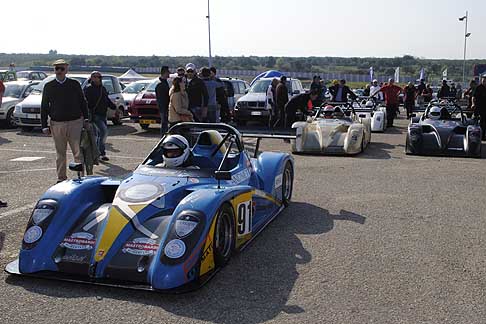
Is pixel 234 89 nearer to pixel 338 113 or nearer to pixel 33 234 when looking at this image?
pixel 338 113

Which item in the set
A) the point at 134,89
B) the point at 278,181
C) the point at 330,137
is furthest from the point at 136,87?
the point at 278,181

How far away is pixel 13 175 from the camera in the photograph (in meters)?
10.6

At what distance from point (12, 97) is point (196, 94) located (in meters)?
9.42

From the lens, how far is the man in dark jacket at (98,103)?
11.6m

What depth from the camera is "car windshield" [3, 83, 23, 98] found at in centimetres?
1956

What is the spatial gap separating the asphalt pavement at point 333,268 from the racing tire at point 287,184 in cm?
18

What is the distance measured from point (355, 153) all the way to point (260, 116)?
21.2 feet

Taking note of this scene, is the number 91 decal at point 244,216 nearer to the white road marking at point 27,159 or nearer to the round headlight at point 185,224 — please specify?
the round headlight at point 185,224

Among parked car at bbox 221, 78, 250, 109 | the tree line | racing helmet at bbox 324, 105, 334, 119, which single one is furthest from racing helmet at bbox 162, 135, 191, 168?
the tree line

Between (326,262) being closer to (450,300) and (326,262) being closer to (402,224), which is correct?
(450,300)

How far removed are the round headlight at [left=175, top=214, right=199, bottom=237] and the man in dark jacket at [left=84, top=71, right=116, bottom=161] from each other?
702 cm

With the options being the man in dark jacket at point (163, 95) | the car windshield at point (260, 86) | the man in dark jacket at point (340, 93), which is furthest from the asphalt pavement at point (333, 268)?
the car windshield at point (260, 86)

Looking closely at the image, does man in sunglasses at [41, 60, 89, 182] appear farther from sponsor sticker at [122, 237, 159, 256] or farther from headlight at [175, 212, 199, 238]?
headlight at [175, 212, 199, 238]

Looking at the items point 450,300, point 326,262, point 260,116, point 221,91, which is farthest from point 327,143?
point 450,300
